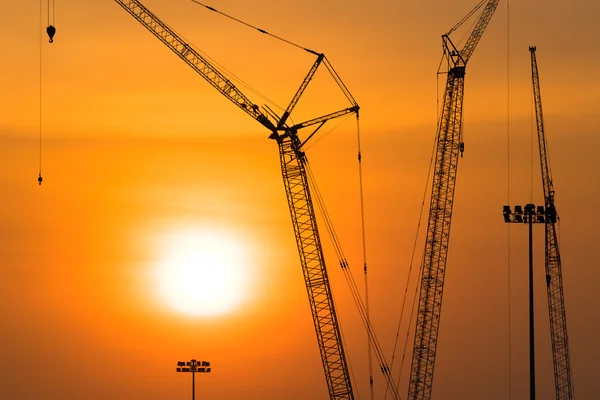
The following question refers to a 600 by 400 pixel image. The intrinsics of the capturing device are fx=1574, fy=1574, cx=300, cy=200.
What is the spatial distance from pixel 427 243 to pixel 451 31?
26132 mm

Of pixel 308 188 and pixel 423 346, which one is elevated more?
pixel 308 188

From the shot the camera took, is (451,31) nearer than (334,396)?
No

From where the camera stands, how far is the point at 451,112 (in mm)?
187750

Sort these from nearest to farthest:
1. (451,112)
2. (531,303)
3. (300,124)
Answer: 1. (531,303)
2. (300,124)
3. (451,112)

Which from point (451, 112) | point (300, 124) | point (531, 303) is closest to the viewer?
point (531, 303)

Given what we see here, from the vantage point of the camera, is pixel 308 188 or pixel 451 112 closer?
pixel 308 188

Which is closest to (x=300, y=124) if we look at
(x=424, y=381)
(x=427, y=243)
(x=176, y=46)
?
(x=176, y=46)

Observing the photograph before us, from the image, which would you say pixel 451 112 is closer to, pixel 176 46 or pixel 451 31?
pixel 451 31

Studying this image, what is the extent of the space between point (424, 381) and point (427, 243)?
59.7 ft

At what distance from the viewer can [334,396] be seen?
6865 inches

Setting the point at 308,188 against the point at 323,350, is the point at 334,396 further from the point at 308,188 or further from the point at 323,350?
the point at 308,188

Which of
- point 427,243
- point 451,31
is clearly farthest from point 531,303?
point 451,31

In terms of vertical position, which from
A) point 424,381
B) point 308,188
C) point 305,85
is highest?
point 305,85

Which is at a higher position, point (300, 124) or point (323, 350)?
point (300, 124)
